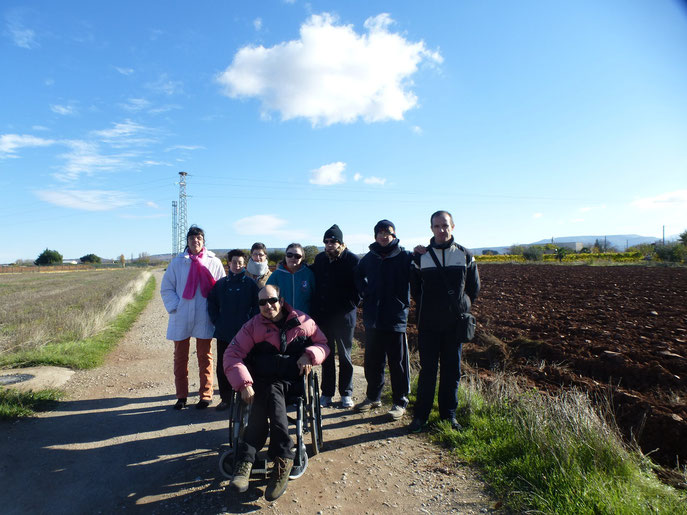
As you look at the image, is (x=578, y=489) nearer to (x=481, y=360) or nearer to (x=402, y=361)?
(x=402, y=361)

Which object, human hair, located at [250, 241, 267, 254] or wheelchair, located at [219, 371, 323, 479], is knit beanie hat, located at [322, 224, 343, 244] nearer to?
human hair, located at [250, 241, 267, 254]

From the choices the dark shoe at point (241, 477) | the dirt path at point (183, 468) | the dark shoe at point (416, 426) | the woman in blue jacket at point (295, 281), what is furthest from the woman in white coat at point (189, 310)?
the dark shoe at point (416, 426)

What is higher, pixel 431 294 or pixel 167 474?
pixel 431 294

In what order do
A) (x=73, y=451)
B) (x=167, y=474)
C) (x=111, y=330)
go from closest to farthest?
(x=167, y=474) < (x=73, y=451) < (x=111, y=330)

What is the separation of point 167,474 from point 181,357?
162 cm

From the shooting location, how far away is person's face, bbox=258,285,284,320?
340 cm

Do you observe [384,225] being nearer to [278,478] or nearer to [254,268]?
[254,268]

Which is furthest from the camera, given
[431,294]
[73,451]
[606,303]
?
[606,303]

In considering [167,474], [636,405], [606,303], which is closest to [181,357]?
[167,474]

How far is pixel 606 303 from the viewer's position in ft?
40.4

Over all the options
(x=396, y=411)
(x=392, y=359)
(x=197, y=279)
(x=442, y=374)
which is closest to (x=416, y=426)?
(x=396, y=411)

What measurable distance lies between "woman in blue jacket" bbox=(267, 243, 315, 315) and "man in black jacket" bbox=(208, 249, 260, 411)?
35cm

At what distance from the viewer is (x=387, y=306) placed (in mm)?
4238

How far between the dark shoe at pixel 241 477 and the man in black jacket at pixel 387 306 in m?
1.84
